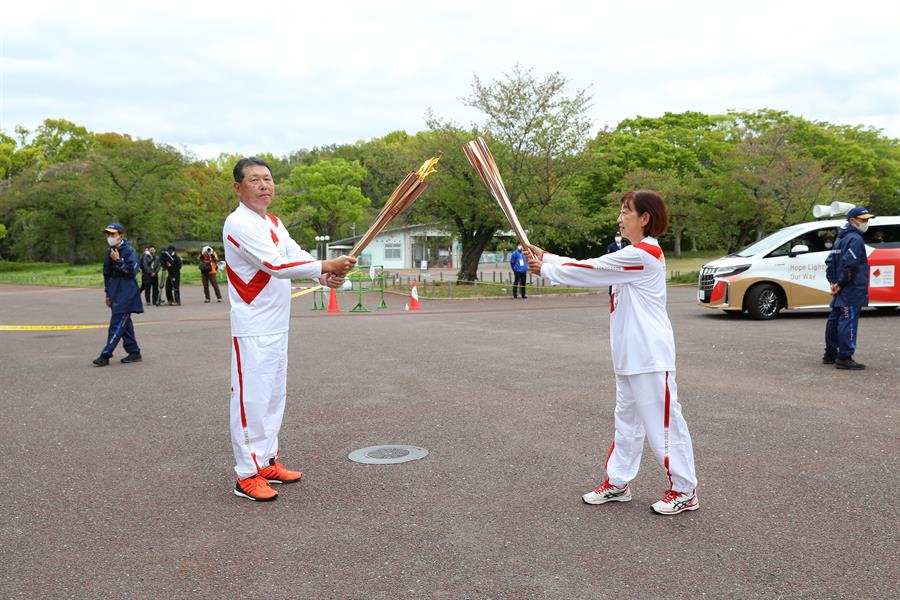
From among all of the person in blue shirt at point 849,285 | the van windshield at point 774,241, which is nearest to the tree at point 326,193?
the van windshield at point 774,241

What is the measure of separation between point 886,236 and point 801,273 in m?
1.86

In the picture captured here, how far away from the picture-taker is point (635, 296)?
13.9 feet

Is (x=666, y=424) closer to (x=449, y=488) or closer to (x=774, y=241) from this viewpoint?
(x=449, y=488)

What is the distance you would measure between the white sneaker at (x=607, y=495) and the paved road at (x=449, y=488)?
90 millimetres

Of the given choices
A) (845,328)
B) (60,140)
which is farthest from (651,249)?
(60,140)

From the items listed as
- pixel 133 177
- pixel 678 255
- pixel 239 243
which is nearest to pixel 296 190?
pixel 133 177

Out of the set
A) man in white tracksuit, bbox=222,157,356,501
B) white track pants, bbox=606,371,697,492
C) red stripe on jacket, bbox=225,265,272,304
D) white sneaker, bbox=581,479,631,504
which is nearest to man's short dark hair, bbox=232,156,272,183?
man in white tracksuit, bbox=222,157,356,501

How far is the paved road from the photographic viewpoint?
11.3 feet

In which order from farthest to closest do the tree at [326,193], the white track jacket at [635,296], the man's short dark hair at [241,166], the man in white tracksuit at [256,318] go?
the tree at [326,193] → the man's short dark hair at [241,166] → the man in white tracksuit at [256,318] → the white track jacket at [635,296]

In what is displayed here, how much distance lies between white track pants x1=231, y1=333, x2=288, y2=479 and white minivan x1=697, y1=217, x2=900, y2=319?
12386mm

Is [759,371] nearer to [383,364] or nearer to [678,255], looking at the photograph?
[383,364]

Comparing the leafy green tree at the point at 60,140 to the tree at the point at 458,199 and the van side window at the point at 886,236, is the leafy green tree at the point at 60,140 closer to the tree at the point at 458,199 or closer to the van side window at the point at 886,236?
the tree at the point at 458,199

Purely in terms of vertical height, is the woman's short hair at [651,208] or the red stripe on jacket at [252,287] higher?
the woman's short hair at [651,208]

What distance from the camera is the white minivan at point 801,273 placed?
1484 centimetres
